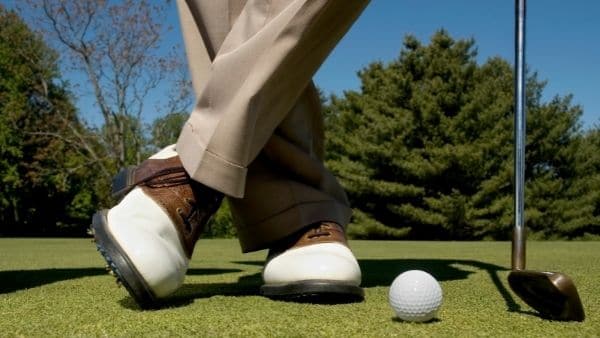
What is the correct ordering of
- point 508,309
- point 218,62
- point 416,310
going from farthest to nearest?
point 218,62 < point 508,309 < point 416,310

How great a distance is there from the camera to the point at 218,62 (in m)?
1.49

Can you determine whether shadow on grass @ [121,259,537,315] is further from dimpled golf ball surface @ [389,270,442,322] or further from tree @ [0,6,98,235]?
tree @ [0,6,98,235]

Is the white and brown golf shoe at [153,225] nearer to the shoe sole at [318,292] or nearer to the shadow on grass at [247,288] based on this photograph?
the shadow on grass at [247,288]

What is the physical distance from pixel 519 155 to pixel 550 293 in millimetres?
366

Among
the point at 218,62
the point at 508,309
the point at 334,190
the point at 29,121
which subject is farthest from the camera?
the point at 29,121

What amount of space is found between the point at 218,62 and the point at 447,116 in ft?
69.9

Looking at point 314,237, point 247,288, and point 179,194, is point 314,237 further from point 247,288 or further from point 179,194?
point 179,194

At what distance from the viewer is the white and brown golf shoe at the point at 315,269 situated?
149cm

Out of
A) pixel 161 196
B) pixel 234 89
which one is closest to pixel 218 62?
pixel 234 89

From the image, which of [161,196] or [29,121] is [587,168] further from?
[161,196]

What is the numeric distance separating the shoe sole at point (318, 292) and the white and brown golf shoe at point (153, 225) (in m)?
0.24

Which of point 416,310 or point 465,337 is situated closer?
point 465,337

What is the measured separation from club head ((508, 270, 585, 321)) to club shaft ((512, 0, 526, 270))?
0.45 ft

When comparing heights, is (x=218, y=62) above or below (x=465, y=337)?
above
